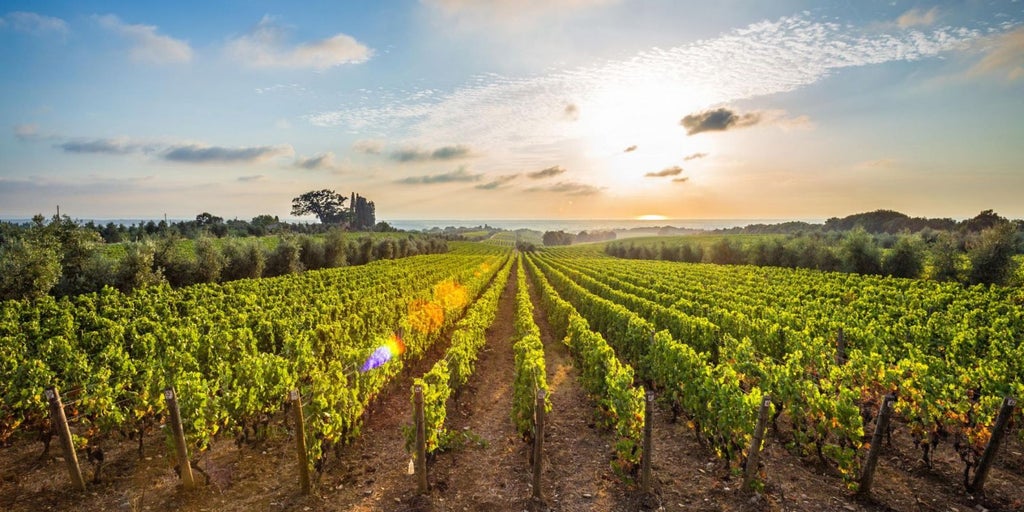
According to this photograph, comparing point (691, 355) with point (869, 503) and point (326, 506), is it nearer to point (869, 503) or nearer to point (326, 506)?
point (869, 503)

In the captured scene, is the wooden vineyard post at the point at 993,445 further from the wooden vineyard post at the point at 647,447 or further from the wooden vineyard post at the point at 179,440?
the wooden vineyard post at the point at 179,440

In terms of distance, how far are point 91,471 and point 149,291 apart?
63.1 feet

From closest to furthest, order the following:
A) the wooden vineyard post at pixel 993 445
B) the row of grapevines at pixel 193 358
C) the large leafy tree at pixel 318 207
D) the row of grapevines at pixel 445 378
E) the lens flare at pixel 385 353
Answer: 1. the wooden vineyard post at pixel 993 445
2. the row of grapevines at pixel 193 358
3. the row of grapevines at pixel 445 378
4. the lens flare at pixel 385 353
5. the large leafy tree at pixel 318 207

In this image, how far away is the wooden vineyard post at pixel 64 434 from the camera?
671cm

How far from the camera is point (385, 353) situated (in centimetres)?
1126

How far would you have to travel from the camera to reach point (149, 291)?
22891 millimetres

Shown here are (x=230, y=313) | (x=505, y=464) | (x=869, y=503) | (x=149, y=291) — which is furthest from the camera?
(x=149, y=291)

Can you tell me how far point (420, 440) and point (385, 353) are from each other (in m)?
4.34

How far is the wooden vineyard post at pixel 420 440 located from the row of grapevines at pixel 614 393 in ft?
11.3

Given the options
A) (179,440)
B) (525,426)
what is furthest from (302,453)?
(525,426)

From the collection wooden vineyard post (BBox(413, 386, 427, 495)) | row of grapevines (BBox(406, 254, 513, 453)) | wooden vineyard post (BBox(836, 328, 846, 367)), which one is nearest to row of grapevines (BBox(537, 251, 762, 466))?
wooden vineyard post (BBox(836, 328, 846, 367))

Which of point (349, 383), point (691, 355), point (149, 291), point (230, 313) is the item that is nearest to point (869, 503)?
point (691, 355)

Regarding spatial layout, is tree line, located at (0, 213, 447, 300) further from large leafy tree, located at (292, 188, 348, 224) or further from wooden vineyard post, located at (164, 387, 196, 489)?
large leafy tree, located at (292, 188, 348, 224)

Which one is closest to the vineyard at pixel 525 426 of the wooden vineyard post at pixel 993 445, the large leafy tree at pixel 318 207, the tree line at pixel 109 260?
the wooden vineyard post at pixel 993 445
